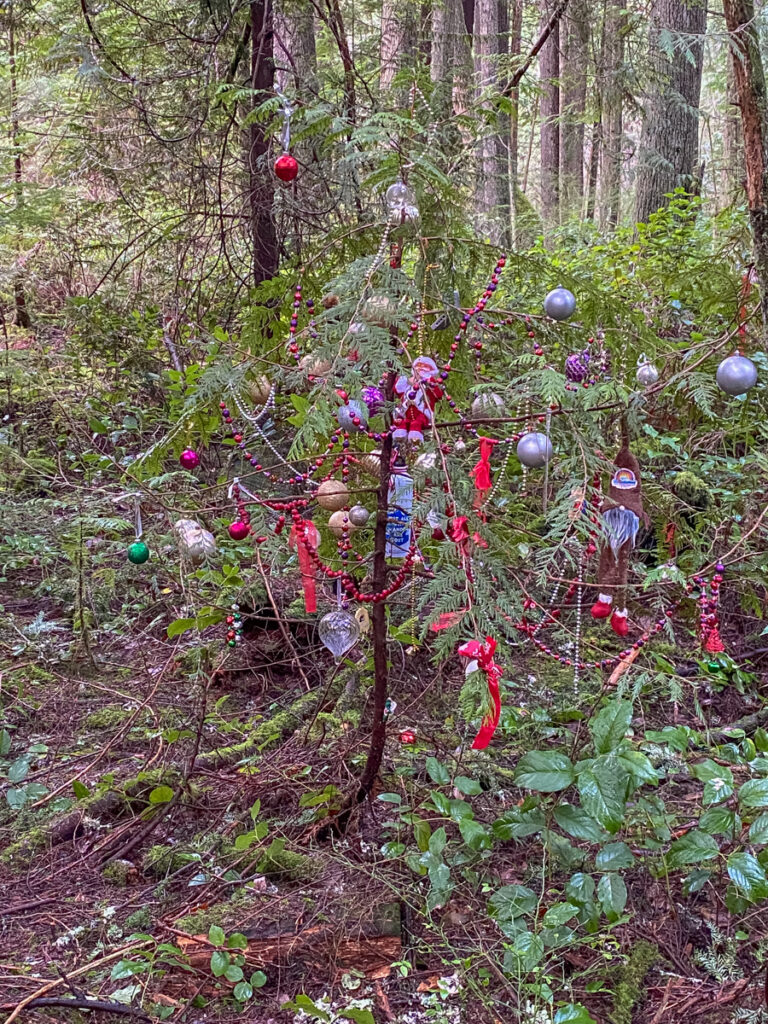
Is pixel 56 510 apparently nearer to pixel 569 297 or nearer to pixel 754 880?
pixel 569 297

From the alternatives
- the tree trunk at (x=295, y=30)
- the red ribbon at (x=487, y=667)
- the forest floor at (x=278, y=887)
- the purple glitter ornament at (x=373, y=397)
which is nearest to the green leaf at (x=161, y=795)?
the forest floor at (x=278, y=887)

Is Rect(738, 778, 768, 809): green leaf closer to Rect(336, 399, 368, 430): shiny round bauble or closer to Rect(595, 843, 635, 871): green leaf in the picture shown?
Rect(595, 843, 635, 871): green leaf

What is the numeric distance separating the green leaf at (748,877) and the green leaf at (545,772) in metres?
0.41

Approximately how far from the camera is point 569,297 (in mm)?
1976

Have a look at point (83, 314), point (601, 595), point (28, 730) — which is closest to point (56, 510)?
point (83, 314)

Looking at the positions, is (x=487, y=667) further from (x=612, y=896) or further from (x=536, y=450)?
(x=612, y=896)

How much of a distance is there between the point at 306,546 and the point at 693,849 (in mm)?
1213

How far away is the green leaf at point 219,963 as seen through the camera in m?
1.85

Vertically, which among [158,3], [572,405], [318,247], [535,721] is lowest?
[535,721]

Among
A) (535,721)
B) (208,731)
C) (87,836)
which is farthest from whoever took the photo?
(208,731)

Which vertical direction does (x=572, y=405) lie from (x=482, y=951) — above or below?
above

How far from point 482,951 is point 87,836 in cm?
136

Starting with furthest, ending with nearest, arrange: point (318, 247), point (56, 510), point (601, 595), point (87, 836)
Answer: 1. point (56, 510)
2. point (87, 836)
3. point (318, 247)
4. point (601, 595)

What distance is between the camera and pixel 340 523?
2.20 metres
